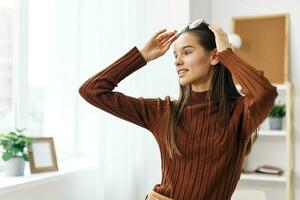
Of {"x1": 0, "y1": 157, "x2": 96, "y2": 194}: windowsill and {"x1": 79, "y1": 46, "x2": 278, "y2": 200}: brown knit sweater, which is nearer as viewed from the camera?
{"x1": 79, "y1": 46, "x2": 278, "y2": 200}: brown knit sweater

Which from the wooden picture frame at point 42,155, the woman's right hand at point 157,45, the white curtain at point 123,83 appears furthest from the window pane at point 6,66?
the woman's right hand at point 157,45

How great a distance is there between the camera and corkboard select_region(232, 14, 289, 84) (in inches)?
120

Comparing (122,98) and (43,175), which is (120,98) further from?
(43,175)

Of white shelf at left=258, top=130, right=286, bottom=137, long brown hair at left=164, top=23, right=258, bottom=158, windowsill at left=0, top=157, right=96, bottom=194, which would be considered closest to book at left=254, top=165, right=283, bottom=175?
white shelf at left=258, top=130, right=286, bottom=137

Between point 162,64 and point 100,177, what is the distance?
2.49 ft

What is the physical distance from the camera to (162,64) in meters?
2.50

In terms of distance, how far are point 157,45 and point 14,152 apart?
33.1 inches

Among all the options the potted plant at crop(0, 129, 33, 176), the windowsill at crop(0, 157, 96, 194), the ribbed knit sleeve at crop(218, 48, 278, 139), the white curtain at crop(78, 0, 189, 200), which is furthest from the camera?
the white curtain at crop(78, 0, 189, 200)

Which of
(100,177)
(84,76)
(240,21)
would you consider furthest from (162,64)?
(240,21)

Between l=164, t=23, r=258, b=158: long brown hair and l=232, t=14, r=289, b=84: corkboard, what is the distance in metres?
1.78

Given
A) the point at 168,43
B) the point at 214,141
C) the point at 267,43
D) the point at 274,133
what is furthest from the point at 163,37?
the point at 267,43

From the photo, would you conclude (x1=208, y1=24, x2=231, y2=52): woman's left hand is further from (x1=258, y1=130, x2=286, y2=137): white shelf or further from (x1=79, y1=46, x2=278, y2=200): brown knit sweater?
(x1=258, y1=130, x2=286, y2=137): white shelf

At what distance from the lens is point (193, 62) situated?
1344 mm

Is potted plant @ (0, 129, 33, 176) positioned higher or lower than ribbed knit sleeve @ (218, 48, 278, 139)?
lower
